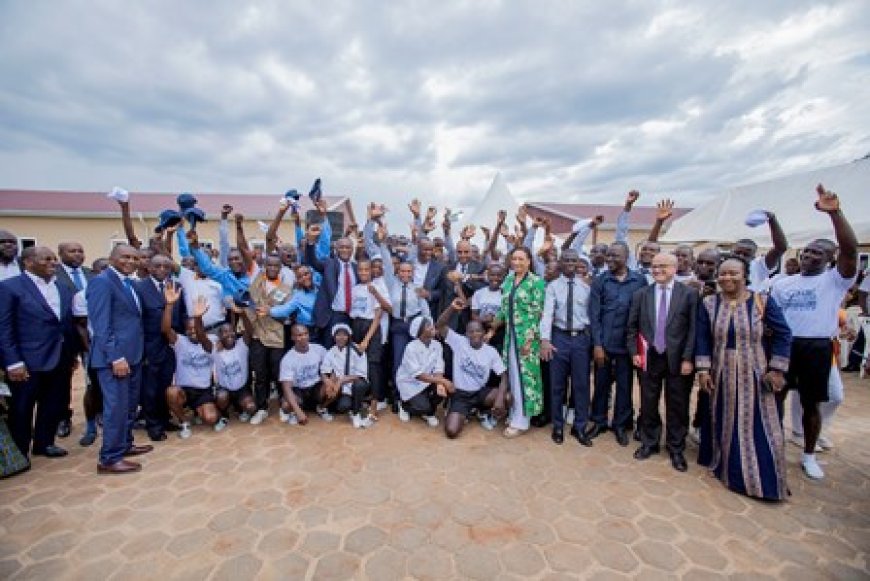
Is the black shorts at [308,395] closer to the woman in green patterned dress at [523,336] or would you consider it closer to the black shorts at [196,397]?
the black shorts at [196,397]

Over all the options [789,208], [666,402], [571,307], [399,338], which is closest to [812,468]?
[666,402]

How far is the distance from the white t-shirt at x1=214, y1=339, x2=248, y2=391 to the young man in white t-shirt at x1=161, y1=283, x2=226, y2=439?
0.10m

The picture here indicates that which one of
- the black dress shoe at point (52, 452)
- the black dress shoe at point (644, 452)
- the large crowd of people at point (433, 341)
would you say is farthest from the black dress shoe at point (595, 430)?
the black dress shoe at point (52, 452)

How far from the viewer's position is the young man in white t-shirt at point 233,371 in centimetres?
455

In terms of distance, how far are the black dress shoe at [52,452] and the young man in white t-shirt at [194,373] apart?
3.07 ft

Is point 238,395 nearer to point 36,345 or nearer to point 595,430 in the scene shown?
point 36,345

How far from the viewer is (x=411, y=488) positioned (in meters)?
3.39

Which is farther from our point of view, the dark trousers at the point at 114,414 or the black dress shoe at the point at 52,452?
the black dress shoe at the point at 52,452

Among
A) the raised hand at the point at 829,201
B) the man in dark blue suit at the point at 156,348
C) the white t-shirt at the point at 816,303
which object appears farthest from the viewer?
the man in dark blue suit at the point at 156,348

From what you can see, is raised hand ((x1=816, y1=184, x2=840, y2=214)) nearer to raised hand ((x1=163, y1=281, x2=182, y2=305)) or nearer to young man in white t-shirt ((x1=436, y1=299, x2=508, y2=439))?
young man in white t-shirt ((x1=436, y1=299, x2=508, y2=439))

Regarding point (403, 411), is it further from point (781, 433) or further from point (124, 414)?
point (781, 433)

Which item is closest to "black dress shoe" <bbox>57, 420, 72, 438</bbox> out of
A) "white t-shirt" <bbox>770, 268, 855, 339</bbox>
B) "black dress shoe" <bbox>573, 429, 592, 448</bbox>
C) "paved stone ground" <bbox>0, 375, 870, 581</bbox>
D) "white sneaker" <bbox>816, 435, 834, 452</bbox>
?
"paved stone ground" <bbox>0, 375, 870, 581</bbox>

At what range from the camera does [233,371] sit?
4594 mm

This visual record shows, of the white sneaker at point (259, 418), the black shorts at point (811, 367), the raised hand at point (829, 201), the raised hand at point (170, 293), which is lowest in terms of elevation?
the white sneaker at point (259, 418)
